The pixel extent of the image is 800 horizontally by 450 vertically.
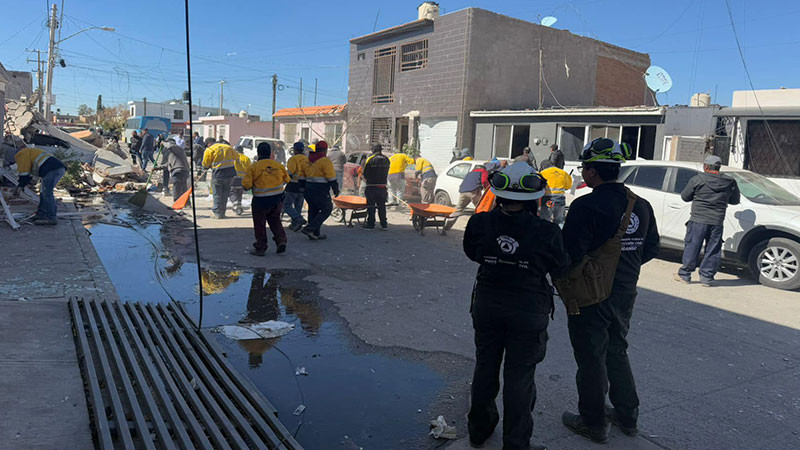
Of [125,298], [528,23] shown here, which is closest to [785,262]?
[125,298]

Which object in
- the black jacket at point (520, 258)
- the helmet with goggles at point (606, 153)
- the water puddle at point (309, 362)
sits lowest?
the water puddle at point (309, 362)

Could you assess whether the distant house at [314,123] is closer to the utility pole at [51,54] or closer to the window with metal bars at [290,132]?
the window with metal bars at [290,132]

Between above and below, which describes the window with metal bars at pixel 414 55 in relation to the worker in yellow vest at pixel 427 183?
above

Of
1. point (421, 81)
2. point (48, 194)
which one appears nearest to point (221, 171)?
point (48, 194)

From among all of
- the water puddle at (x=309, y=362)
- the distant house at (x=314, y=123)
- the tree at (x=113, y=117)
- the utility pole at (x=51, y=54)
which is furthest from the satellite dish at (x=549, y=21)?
the tree at (x=113, y=117)

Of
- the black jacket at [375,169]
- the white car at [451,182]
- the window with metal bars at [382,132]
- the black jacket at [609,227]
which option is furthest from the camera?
the window with metal bars at [382,132]

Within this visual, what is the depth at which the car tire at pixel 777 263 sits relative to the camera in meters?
7.92

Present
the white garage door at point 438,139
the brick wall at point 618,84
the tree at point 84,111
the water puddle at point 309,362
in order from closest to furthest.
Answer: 1. the water puddle at point 309,362
2. the white garage door at point 438,139
3. the brick wall at point 618,84
4. the tree at point 84,111

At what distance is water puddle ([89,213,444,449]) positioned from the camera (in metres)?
3.62

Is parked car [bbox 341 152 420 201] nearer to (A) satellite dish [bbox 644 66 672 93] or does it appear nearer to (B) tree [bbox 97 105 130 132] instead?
(A) satellite dish [bbox 644 66 672 93]

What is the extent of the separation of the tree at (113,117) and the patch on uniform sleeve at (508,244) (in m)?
64.4

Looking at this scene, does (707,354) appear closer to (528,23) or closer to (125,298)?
(125,298)

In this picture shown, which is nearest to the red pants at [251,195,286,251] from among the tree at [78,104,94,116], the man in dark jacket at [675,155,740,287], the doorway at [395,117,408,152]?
the man in dark jacket at [675,155,740,287]

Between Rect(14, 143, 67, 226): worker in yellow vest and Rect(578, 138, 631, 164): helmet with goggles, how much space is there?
29.9 feet
